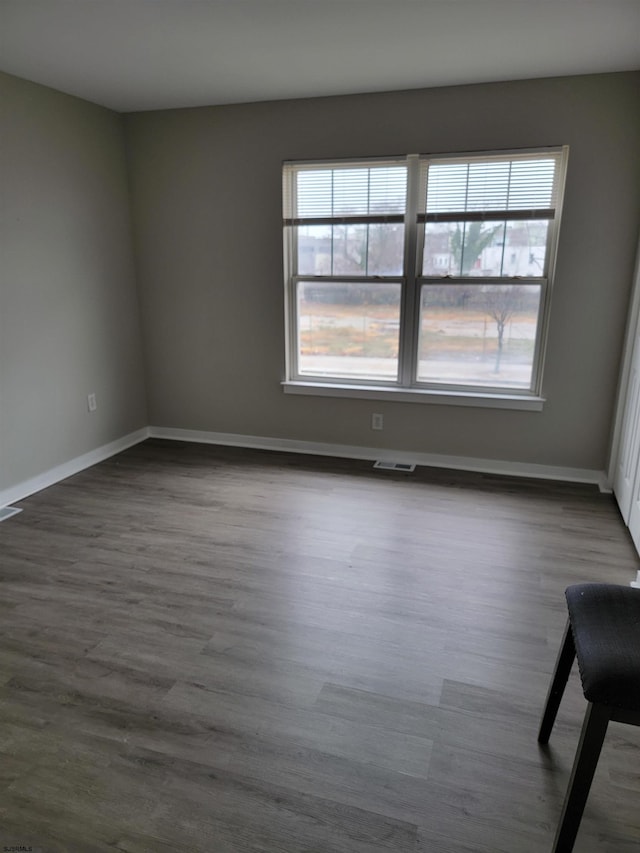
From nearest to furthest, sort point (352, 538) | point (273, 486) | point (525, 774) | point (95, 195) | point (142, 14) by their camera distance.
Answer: point (525, 774) < point (142, 14) < point (352, 538) < point (273, 486) < point (95, 195)

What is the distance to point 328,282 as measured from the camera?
12.9ft

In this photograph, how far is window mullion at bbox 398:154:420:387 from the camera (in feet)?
11.7

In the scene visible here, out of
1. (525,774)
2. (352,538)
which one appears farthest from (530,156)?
(525,774)

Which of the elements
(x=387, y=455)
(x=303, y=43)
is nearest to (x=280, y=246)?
(x=303, y=43)

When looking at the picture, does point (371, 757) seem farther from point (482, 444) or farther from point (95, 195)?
point (95, 195)

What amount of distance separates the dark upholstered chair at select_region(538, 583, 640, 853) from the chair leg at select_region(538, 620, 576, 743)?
133 mm

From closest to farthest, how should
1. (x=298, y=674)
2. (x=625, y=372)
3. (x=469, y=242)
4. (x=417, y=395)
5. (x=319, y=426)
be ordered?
(x=298, y=674), (x=625, y=372), (x=469, y=242), (x=417, y=395), (x=319, y=426)

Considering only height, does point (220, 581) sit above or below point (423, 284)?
below

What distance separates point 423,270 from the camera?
3.68 meters

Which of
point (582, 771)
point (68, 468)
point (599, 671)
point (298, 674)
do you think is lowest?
point (298, 674)

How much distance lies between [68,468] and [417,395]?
244cm

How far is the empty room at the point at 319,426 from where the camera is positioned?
1516 mm

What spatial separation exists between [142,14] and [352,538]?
2.56m

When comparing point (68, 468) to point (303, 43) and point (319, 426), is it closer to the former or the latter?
point (319, 426)
